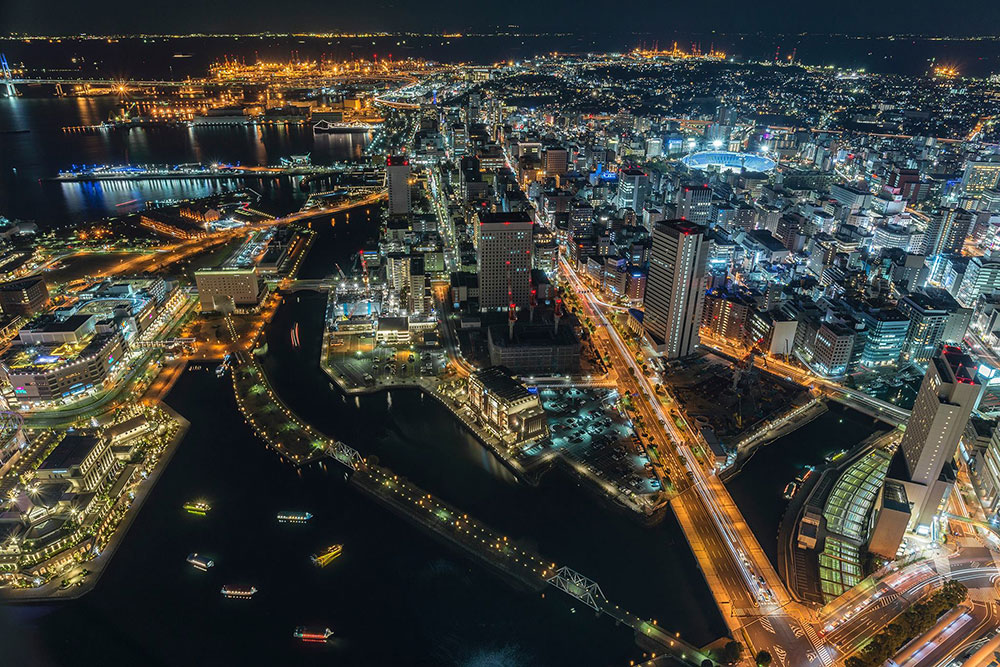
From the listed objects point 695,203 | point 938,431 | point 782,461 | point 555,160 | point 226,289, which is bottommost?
point 782,461

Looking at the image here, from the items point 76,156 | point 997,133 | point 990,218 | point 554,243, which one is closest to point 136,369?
point 554,243

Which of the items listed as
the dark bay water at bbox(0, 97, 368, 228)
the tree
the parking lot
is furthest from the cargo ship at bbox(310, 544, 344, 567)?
the dark bay water at bbox(0, 97, 368, 228)

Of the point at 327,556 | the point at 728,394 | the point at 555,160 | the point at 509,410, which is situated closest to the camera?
the point at 327,556

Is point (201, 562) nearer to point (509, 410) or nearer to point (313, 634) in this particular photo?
point (313, 634)

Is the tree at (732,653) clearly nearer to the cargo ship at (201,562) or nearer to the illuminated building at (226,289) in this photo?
the cargo ship at (201,562)

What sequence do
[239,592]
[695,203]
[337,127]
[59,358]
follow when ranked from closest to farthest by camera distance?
[239,592]
[59,358]
[695,203]
[337,127]

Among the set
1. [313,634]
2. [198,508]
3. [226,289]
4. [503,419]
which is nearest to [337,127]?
[226,289]

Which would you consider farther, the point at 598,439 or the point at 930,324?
the point at 930,324

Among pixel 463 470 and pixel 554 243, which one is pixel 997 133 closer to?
pixel 554 243

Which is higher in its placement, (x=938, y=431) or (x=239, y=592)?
(x=938, y=431)
